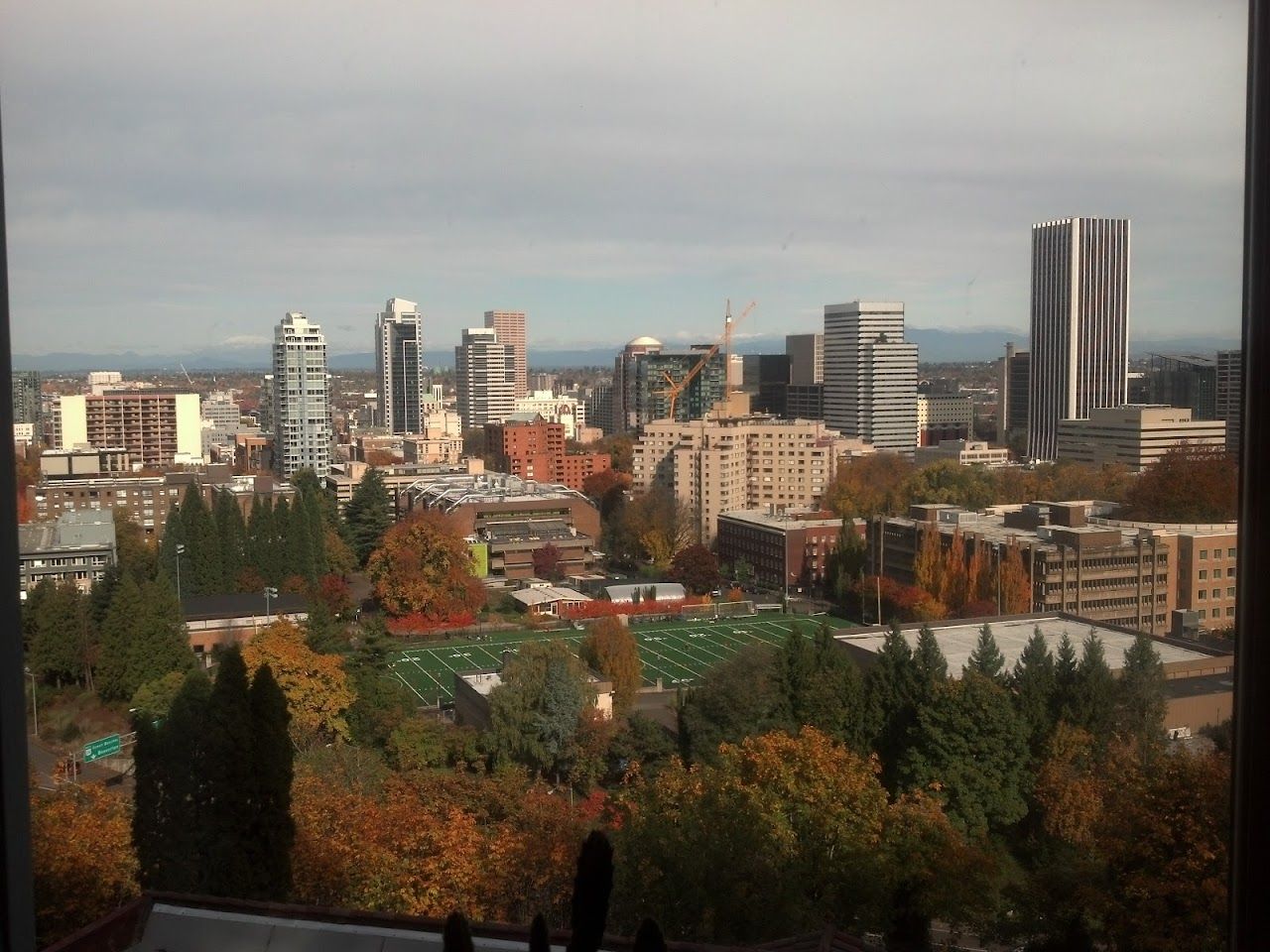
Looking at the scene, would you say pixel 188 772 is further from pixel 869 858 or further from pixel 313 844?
pixel 869 858

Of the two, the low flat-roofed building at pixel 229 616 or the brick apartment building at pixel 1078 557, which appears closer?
the brick apartment building at pixel 1078 557

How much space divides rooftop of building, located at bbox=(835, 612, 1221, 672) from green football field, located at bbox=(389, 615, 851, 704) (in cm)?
20

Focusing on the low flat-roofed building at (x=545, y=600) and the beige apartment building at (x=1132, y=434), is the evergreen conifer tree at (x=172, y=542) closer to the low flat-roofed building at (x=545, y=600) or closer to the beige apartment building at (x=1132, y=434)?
the low flat-roofed building at (x=545, y=600)

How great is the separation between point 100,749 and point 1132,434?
252 centimetres

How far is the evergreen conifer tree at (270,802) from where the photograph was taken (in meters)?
2.07

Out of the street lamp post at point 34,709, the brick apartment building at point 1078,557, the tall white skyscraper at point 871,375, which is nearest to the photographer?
the street lamp post at point 34,709

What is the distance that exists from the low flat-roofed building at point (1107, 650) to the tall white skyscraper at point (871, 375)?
36.0 inches

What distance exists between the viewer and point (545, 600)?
150 inches

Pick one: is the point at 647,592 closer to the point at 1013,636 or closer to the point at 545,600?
the point at 545,600

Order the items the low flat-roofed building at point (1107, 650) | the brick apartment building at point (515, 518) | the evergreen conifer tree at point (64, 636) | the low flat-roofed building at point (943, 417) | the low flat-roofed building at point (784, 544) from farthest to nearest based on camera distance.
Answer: the brick apartment building at point (515, 518) < the low flat-roofed building at point (784, 544) < the low flat-roofed building at point (943, 417) < the evergreen conifer tree at point (64, 636) < the low flat-roofed building at point (1107, 650)

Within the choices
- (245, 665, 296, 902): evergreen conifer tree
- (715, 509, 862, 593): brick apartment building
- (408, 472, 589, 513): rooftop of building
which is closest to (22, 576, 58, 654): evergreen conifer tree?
(245, 665, 296, 902): evergreen conifer tree

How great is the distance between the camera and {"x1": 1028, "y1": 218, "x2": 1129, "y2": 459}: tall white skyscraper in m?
2.29

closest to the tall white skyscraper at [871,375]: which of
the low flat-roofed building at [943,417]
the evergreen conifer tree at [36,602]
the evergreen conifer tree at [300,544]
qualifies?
the low flat-roofed building at [943,417]

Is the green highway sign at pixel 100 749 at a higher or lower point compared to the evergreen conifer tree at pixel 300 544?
lower
